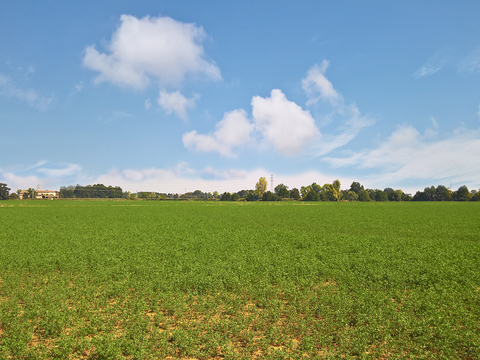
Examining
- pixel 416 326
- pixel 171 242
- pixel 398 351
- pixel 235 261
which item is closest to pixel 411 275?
pixel 416 326

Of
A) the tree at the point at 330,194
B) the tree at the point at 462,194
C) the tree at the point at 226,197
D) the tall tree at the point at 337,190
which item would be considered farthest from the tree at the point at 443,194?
the tree at the point at 226,197

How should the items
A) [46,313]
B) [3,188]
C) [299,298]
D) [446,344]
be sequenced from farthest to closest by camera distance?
[3,188], [299,298], [46,313], [446,344]

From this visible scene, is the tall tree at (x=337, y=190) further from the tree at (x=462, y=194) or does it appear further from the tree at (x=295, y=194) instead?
the tree at (x=462, y=194)

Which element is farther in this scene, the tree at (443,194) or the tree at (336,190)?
the tree at (336,190)

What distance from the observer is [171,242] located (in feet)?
61.2

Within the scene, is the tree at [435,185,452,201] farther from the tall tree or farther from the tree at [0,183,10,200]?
the tree at [0,183,10,200]

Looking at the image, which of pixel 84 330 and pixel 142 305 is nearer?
pixel 84 330

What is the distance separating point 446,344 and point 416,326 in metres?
0.81

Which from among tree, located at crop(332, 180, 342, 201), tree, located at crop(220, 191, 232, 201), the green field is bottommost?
the green field

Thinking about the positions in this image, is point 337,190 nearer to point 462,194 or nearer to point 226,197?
point 462,194

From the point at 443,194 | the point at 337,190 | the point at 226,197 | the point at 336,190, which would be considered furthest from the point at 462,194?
the point at 226,197

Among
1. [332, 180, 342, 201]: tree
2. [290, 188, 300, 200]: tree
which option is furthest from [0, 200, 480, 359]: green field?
[332, 180, 342, 201]: tree

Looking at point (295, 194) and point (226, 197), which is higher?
point (295, 194)

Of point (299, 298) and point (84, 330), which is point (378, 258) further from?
point (84, 330)
